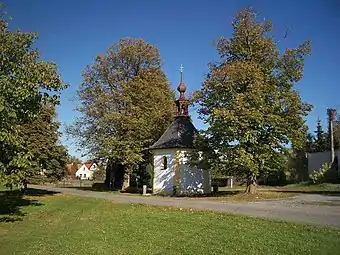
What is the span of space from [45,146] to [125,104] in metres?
13.3

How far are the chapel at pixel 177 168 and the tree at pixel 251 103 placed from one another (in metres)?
6.41

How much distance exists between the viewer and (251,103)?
2727cm

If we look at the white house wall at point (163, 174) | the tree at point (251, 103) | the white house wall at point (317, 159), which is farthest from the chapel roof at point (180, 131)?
the white house wall at point (317, 159)

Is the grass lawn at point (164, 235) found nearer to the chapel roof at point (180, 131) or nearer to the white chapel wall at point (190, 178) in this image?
the white chapel wall at point (190, 178)

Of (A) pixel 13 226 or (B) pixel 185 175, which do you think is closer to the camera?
(A) pixel 13 226

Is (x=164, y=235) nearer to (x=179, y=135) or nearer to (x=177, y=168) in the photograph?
(x=177, y=168)

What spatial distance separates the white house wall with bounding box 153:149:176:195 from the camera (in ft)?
118

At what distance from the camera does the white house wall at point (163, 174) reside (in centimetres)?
3603

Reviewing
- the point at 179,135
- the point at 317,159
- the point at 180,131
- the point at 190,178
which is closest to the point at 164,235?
the point at 190,178

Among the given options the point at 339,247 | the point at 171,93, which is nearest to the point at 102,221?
the point at 339,247

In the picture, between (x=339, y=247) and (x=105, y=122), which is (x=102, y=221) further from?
(x=105, y=122)

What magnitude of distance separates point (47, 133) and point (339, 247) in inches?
1007

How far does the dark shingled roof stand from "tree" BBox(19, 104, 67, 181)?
9.57m

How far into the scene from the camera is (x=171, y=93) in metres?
45.3
